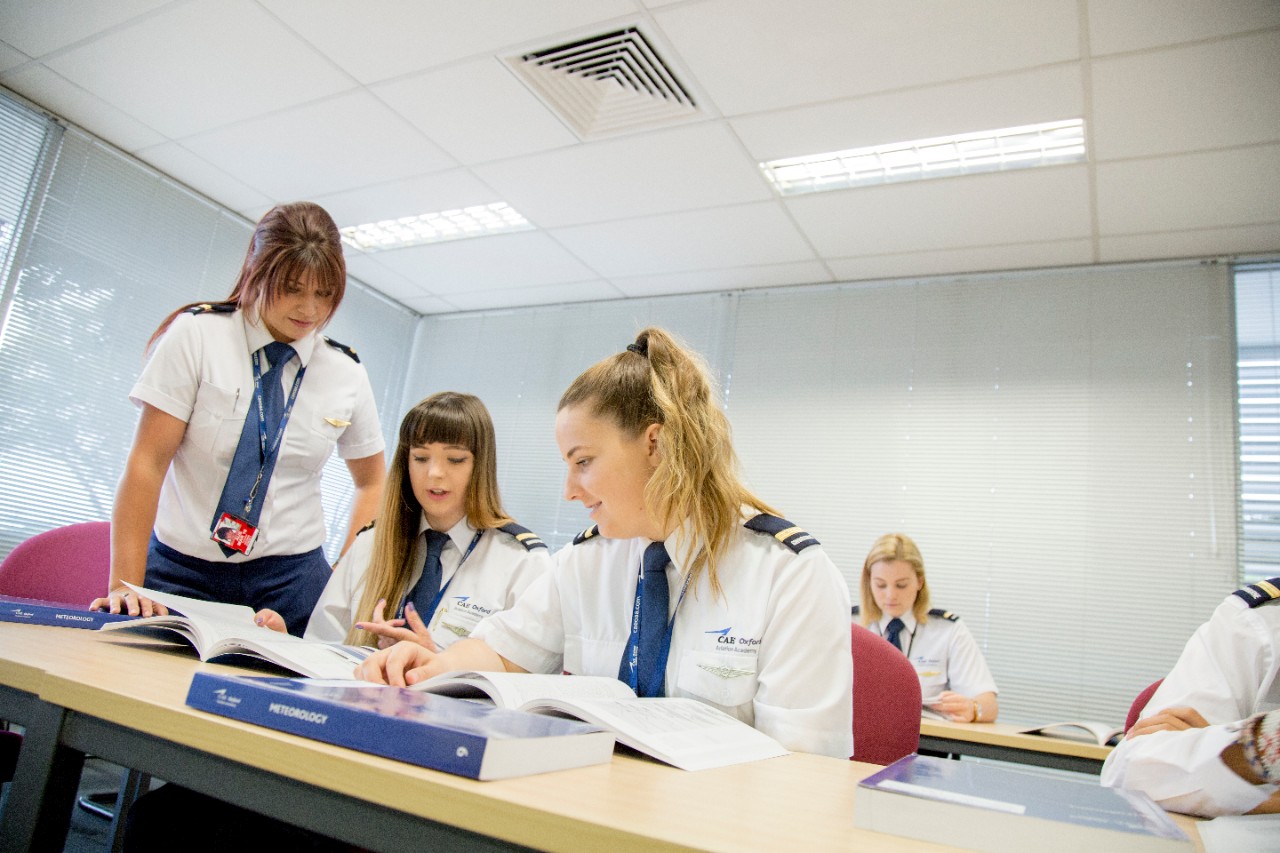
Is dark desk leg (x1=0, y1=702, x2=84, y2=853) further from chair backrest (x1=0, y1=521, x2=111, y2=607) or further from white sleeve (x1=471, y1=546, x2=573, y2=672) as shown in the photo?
chair backrest (x1=0, y1=521, x2=111, y2=607)

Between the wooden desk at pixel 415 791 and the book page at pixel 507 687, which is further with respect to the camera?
the book page at pixel 507 687

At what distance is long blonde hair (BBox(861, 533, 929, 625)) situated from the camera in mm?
3422

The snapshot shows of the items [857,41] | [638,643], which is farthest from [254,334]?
[857,41]

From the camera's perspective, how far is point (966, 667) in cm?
324

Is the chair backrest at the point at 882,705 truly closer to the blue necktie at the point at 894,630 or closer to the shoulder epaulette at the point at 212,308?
the shoulder epaulette at the point at 212,308

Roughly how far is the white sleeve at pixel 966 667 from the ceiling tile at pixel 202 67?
3.22 m

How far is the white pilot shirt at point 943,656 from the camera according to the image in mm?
3211

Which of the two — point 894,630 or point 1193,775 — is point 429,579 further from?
point 894,630

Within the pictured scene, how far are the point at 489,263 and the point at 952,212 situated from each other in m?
A: 2.43

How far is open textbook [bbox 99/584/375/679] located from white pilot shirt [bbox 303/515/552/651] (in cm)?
55

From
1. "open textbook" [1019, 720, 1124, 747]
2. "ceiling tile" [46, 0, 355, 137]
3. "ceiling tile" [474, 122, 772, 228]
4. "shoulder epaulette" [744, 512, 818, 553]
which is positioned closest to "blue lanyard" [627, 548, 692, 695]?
"shoulder epaulette" [744, 512, 818, 553]

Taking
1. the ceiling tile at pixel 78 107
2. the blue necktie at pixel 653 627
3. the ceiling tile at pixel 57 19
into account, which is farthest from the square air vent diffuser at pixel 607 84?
the blue necktie at pixel 653 627

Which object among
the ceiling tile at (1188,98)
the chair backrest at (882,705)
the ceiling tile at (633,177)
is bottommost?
the chair backrest at (882,705)

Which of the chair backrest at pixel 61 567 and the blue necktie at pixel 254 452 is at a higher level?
the blue necktie at pixel 254 452
